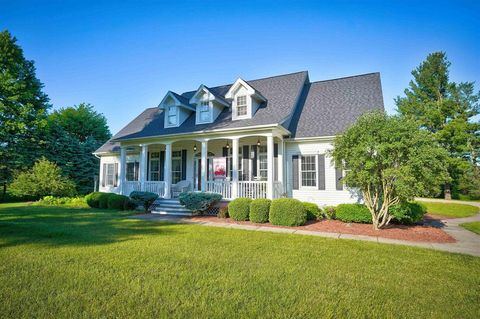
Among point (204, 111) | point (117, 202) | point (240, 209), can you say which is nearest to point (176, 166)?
point (117, 202)

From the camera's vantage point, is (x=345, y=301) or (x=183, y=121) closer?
(x=345, y=301)

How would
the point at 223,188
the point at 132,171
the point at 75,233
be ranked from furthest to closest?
the point at 132,171, the point at 223,188, the point at 75,233

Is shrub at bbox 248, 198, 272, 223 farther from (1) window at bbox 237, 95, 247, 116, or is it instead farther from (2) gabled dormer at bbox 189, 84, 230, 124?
(2) gabled dormer at bbox 189, 84, 230, 124

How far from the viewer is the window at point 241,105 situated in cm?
1366

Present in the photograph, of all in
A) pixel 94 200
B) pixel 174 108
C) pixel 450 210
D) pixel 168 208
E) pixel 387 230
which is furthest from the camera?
pixel 450 210

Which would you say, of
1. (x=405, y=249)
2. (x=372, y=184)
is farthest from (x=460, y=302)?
(x=372, y=184)

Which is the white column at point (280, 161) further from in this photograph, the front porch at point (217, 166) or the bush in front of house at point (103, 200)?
the bush in front of house at point (103, 200)

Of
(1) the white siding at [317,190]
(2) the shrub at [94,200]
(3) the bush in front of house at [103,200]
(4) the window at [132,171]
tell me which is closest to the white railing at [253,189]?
(1) the white siding at [317,190]

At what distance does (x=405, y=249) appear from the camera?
20.2 feet

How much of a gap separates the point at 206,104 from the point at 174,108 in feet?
7.54

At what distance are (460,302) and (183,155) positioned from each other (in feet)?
46.9

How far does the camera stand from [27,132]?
22.9 m

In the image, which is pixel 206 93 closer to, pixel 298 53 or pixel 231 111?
pixel 231 111

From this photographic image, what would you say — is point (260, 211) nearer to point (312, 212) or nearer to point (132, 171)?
point (312, 212)
